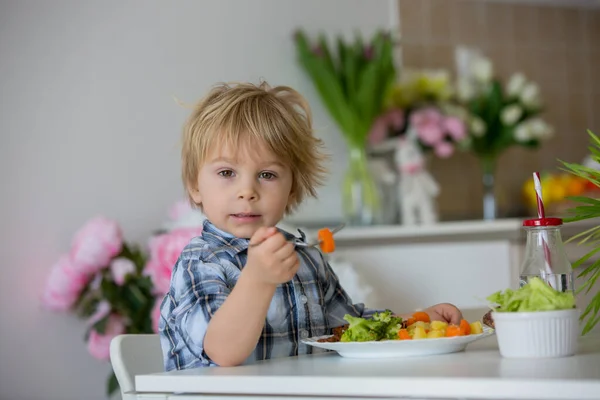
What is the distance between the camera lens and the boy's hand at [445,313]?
4.54 ft

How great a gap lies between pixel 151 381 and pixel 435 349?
32cm

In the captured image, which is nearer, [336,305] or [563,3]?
[336,305]

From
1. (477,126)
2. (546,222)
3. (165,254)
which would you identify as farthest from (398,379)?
(477,126)

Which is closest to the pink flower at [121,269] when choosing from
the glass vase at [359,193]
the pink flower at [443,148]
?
the glass vase at [359,193]

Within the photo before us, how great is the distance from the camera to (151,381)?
998mm

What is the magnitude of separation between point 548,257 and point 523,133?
2.36m

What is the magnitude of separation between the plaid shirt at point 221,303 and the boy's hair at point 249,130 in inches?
4.4

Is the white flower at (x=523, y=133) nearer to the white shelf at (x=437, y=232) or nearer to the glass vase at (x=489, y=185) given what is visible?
the glass vase at (x=489, y=185)

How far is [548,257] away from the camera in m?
1.16

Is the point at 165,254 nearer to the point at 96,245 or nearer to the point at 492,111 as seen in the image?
the point at 96,245

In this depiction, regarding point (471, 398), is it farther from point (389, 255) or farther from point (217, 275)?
point (389, 255)

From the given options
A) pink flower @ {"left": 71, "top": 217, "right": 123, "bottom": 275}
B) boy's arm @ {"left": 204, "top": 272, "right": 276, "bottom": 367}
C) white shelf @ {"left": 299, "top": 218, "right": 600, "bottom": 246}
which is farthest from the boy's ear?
white shelf @ {"left": 299, "top": 218, "right": 600, "bottom": 246}

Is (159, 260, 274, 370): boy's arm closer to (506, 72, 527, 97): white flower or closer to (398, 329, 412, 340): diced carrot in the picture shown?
(398, 329, 412, 340): diced carrot

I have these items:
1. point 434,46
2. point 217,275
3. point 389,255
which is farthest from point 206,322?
point 434,46
